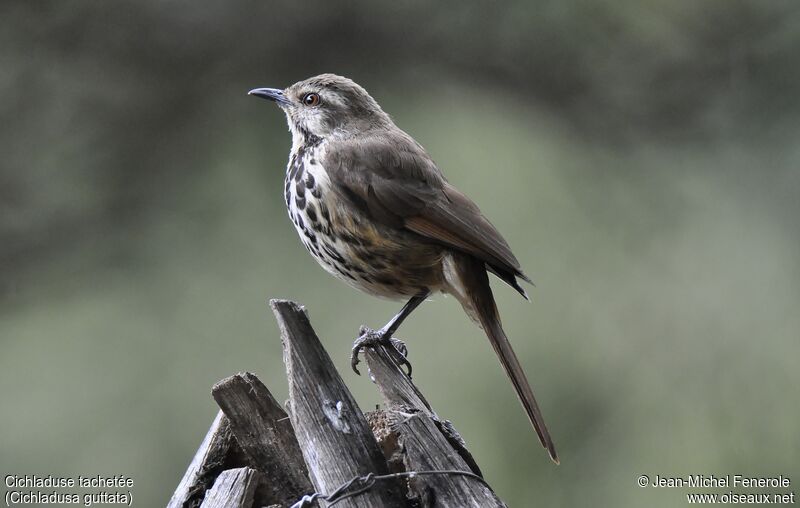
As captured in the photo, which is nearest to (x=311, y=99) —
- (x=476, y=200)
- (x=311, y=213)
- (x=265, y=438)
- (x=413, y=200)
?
(x=311, y=213)

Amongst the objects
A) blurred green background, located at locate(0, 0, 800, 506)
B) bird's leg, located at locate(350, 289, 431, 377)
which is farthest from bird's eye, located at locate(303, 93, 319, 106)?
blurred green background, located at locate(0, 0, 800, 506)

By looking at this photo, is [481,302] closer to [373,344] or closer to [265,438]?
[373,344]

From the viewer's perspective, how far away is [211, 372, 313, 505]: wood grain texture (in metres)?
2.54

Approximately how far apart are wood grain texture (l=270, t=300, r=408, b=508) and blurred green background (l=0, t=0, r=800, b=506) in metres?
1.73

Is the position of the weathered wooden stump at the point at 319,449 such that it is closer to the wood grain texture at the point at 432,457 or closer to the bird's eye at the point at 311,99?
the wood grain texture at the point at 432,457

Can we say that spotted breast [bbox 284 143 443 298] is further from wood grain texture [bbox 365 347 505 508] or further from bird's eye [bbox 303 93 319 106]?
wood grain texture [bbox 365 347 505 508]

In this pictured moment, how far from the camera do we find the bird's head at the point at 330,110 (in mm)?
3494

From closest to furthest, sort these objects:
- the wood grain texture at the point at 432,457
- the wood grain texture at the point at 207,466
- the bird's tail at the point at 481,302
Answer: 1. the wood grain texture at the point at 432,457
2. the wood grain texture at the point at 207,466
3. the bird's tail at the point at 481,302

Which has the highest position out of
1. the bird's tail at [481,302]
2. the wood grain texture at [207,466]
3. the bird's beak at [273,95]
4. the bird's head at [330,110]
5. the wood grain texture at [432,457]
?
the bird's beak at [273,95]

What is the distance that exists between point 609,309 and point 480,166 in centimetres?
91

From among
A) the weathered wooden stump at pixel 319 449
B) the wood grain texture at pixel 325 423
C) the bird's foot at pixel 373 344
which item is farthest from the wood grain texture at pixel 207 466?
the bird's foot at pixel 373 344

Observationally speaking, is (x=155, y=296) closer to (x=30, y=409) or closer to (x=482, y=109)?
(x=30, y=409)

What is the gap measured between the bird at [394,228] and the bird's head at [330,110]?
0.11 metres

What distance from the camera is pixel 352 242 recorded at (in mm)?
3174
